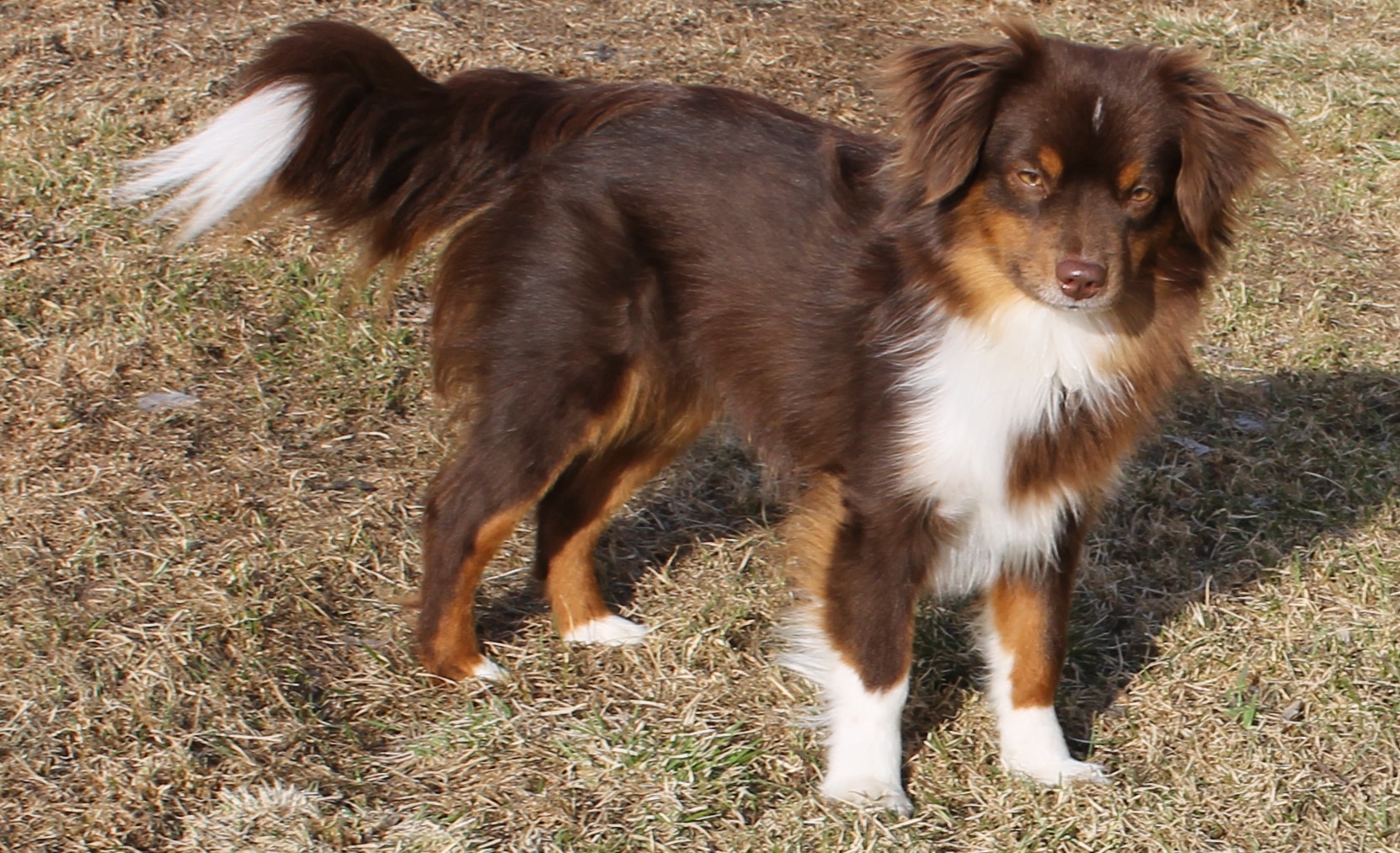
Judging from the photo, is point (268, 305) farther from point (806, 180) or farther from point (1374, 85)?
point (1374, 85)

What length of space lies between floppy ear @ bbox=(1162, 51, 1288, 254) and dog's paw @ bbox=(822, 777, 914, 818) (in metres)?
1.38

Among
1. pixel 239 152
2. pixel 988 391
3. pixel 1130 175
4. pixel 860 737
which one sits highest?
pixel 1130 175

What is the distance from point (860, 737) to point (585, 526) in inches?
40.9

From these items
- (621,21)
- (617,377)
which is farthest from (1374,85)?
(617,377)

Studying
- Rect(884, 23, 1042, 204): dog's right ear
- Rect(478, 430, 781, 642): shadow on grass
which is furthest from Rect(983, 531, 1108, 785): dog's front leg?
Rect(478, 430, 781, 642): shadow on grass

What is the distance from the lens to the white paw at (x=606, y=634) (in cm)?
428

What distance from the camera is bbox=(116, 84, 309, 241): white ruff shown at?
3.71 m

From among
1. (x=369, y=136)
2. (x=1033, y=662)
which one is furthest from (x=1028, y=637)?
(x=369, y=136)

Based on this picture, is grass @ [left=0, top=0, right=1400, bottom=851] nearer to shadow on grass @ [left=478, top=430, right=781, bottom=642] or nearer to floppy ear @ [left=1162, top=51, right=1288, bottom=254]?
shadow on grass @ [left=478, top=430, right=781, bottom=642]

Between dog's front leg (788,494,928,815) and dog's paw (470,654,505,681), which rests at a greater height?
dog's front leg (788,494,928,815)

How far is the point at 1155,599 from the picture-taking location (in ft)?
14.7

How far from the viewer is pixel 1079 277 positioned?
311 cm

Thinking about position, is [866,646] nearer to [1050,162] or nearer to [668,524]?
[1050,162]

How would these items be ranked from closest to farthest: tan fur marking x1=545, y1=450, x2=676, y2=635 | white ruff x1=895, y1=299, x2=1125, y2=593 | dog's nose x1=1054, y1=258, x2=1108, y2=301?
dog's nose x1=1054, y1=258, x2=1108, y2=301
white ruff x1=895, y1=299, x2=1125, y2=593
tan fur marking x1=545, y1=450, x2=676, y2=635
